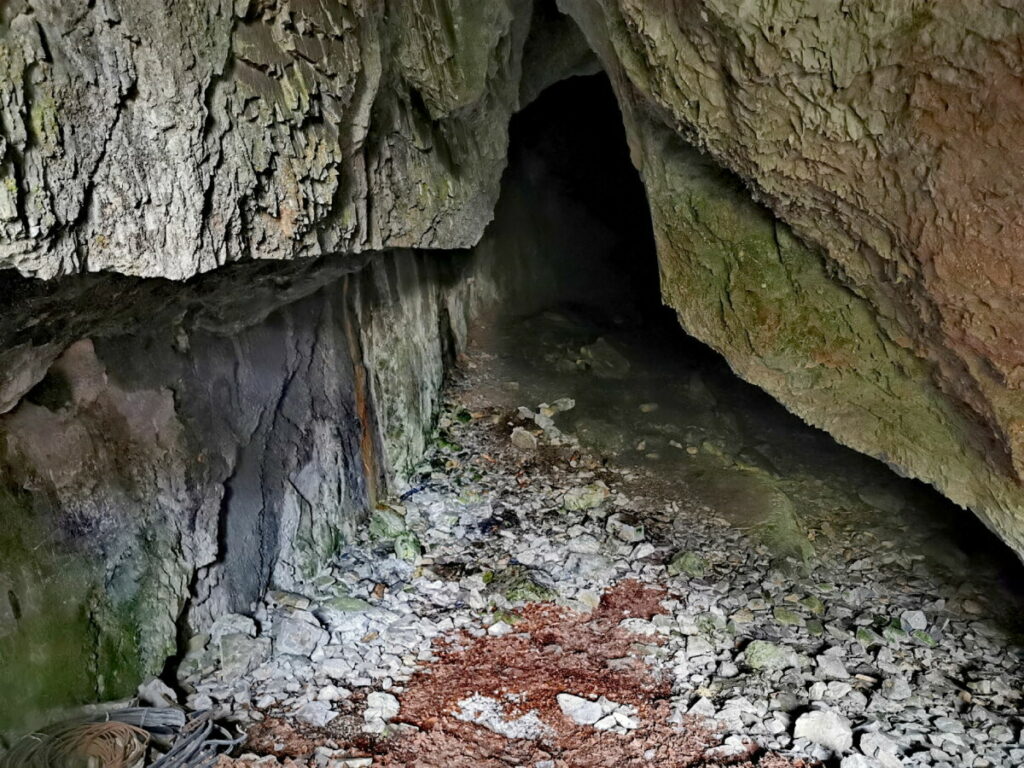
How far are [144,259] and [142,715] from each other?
1993 millimetres

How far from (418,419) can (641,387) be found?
6.30ft

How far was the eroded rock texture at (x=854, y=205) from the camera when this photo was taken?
2.51 m

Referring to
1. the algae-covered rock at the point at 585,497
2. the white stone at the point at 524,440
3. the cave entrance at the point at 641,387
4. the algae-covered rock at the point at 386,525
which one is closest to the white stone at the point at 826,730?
the cave entrance at the point at 641,387

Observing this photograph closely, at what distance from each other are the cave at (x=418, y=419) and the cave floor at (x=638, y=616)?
0.02 metres

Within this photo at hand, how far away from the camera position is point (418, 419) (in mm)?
5484

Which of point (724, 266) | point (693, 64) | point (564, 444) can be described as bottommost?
point (564, 444)

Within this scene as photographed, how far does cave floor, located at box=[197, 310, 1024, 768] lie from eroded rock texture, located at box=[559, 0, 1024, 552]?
91cm

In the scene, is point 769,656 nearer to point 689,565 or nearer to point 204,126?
point 689,565

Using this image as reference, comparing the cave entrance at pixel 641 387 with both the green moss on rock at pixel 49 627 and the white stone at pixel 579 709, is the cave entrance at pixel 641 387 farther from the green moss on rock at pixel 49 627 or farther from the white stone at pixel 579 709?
the green moss on rock at pixel 49 627

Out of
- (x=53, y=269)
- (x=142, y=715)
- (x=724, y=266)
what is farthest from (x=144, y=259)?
(x=724, y=266)

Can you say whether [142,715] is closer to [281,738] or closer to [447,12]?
[281,738]

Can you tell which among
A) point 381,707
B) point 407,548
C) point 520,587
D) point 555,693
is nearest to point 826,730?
point 555,693

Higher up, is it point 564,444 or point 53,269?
point 53,269

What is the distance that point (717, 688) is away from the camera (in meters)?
3.52
